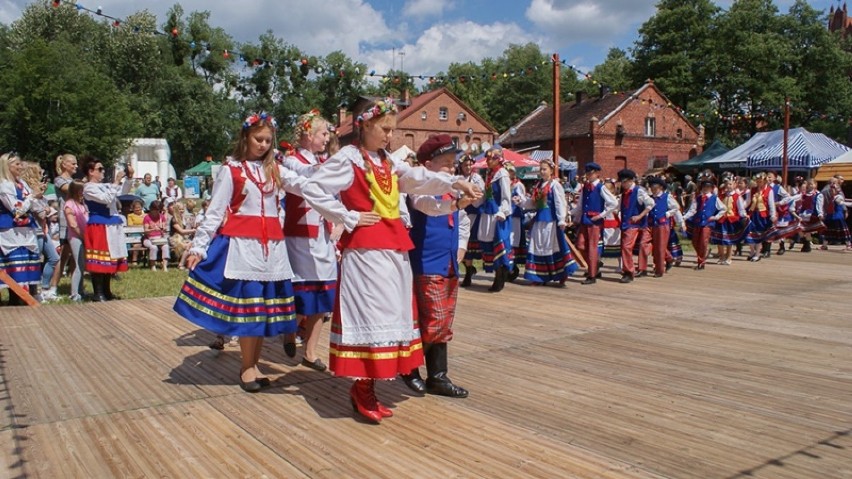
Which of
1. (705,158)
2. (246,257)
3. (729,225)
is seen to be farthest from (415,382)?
(705,158)

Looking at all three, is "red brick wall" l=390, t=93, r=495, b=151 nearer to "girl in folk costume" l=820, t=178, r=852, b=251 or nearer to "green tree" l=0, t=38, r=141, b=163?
"green tree" l=0, t=38, r=141, b=163

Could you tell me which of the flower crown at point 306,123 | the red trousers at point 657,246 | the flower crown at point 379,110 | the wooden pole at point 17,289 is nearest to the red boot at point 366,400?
the flower crown at point 379,110

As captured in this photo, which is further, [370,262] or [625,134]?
[625,134]

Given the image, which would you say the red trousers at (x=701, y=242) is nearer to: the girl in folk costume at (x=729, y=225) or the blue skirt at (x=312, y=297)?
the girl in folk costume at (x=729, y=225)

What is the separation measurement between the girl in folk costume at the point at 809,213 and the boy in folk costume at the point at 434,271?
14.0 meters

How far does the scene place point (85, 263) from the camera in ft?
27.1

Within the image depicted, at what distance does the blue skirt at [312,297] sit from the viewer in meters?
5.14

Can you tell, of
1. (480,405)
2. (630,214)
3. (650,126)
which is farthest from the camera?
(650,126)

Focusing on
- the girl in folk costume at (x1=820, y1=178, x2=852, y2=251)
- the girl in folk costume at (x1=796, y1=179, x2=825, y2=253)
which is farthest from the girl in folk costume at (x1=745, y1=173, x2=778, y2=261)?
the girl in folk costume at (x1=820, y1=178, x2=852, y2=251)

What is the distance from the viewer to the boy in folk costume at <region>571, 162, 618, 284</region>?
392 inches

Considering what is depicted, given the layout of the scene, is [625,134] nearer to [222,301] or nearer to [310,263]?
[310,263]

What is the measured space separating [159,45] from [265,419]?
4967cm

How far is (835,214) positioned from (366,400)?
53.5ft

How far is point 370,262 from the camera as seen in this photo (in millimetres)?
3812
